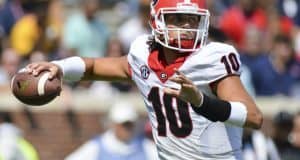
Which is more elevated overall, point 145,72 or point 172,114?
point 145,72

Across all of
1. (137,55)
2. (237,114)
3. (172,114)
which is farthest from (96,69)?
(237,114)

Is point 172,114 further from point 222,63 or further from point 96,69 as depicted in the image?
point 96,69

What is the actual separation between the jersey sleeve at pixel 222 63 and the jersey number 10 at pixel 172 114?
9.0 inches

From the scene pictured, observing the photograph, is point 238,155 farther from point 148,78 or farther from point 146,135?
point 146,135

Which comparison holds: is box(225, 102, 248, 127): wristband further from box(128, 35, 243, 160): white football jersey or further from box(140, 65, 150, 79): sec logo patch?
box(140, 65, 150, 79): sec logo patch

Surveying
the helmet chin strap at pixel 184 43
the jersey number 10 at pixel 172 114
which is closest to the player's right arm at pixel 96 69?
the jersey number 10 at pixel 172 114

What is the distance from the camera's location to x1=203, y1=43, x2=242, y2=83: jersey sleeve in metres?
5.33

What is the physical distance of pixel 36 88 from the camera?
5.39 metres

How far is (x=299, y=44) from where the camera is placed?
1139 cm

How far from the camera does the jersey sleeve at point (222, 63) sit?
5.33 m

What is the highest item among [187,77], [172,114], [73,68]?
[187,77]

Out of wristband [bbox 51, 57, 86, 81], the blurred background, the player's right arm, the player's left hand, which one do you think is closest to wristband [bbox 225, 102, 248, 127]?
the player's left hand

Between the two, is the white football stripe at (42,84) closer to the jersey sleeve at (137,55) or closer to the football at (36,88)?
the football at (36,88)

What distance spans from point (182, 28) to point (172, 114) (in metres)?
0.44
